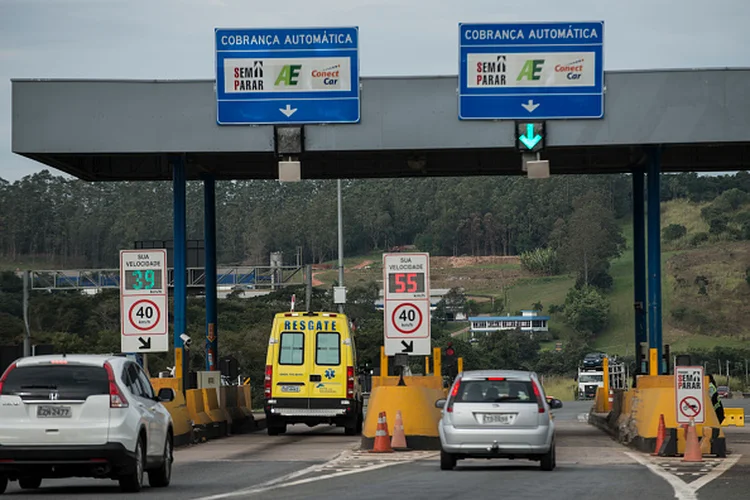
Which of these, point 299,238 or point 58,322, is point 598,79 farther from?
point 299,238

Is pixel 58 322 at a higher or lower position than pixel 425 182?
lower

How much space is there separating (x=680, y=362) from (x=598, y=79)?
246 inches

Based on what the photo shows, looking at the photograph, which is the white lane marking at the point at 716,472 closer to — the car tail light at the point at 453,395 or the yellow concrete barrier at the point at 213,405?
the car tail light at the point at 453,395

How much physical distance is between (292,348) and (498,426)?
1276 cm

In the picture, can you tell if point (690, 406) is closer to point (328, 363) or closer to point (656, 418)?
point (656, 418)

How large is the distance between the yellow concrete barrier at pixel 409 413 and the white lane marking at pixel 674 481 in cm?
339

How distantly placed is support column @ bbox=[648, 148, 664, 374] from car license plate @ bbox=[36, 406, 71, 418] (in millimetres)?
16480

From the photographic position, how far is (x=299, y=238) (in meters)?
145

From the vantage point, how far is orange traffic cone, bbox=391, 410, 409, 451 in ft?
74.6

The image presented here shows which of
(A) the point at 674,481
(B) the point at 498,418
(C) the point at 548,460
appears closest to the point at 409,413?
(B) the point at 498,418

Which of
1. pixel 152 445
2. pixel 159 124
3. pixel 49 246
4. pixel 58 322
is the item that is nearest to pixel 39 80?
pixel 159 124

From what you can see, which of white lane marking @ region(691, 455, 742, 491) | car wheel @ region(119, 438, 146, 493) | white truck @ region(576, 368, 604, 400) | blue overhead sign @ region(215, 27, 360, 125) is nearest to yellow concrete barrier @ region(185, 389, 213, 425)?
blue overhead sign @ region(215, 27, 360, 125)

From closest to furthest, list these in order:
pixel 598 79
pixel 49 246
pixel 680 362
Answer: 1. pixel 680 362
2. pixel 598 79
3. pixel 49 246

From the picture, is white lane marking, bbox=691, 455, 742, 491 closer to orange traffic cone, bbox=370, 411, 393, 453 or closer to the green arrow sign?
orange traffic cone, bbox=370, 411, 393, 453
